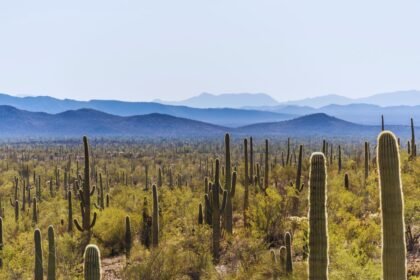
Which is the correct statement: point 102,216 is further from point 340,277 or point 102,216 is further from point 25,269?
point 340,277

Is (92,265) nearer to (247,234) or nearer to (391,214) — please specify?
(391,214)

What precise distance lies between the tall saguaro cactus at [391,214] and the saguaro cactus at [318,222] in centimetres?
86

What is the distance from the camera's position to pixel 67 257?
21.5 metres

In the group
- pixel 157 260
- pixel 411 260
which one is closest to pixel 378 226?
pixel 411 260

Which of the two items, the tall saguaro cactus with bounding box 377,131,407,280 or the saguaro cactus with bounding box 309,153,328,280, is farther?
the saguaro cactus with bounding box 309,153,328,280

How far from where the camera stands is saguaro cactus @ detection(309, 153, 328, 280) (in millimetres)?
8297

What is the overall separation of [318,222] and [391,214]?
1.08 m

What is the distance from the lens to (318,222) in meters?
8.49

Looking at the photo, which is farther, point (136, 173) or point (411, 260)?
point (136, 173)

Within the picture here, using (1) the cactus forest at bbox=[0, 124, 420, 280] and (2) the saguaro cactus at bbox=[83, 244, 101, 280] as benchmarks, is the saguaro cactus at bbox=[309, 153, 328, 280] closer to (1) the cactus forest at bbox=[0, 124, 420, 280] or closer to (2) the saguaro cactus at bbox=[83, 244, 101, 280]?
(1) the cactus forest at bbox=[0, 124, 420, 280]

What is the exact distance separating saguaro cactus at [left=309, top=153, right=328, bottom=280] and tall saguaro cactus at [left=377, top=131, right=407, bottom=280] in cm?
86

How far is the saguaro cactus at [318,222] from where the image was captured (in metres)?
8.30

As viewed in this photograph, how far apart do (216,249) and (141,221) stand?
703 centimetres

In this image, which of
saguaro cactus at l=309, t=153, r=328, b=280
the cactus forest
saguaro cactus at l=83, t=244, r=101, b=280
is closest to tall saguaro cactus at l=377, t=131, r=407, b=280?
the cactus forest
